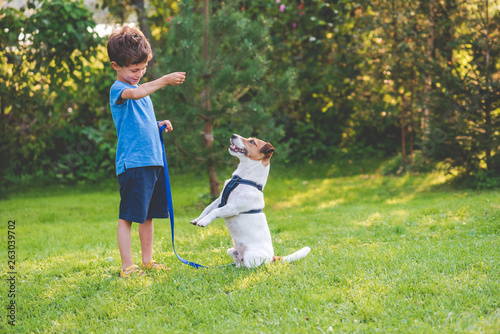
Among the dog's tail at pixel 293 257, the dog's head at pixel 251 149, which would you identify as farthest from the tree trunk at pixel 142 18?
the dog's tail at pixel 293 257

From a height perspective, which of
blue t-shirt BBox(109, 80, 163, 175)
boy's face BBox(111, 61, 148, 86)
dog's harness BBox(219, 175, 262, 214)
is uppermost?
boy's face BBox(111, 61, 148, 86)

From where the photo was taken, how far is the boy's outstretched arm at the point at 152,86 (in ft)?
10.8

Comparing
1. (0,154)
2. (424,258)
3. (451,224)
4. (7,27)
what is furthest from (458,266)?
(0,154)

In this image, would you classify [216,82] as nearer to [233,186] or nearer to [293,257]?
[233,186]

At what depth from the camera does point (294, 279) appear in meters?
3.32

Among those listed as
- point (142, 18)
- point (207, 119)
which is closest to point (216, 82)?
point (207, 119)

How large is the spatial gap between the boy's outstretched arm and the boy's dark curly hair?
285 millimetres

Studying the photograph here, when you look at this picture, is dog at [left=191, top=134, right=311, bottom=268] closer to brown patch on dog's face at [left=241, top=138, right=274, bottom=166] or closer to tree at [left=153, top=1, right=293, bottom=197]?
brown patch on dog's face at [left=241, top=138, right=274, bottom=166]

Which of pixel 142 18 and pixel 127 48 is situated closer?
pixel 127 48

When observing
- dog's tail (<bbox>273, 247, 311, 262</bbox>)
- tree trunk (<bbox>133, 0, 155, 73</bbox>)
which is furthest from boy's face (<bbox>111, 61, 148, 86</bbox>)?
tree trunk (<bbox>133, 0, 155, 73</bbox>)

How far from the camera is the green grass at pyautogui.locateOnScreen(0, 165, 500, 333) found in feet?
8.86

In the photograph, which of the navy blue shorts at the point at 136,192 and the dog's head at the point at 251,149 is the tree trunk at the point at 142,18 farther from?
Answer: the dog's head at the point at 251,149

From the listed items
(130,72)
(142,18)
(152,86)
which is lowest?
(152,86)

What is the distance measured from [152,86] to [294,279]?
1758 millimetres
